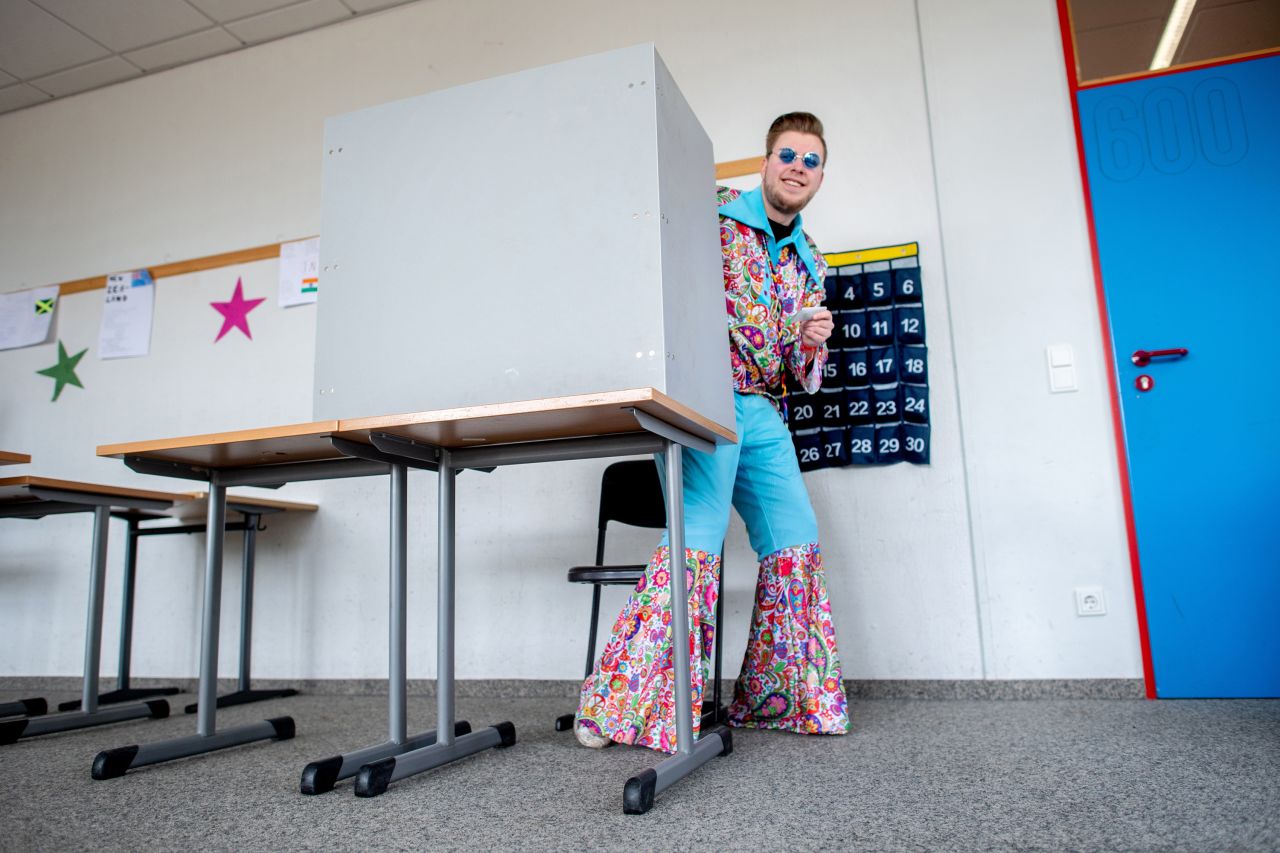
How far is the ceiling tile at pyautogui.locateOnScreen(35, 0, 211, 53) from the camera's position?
3.48 m

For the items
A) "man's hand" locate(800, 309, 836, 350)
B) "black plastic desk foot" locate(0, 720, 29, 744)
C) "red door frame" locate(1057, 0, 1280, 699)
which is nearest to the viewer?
"man's hand" locate(800, 309, 836, 350)

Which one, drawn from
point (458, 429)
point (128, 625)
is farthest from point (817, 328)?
point (128, 625)

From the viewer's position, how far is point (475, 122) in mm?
1885

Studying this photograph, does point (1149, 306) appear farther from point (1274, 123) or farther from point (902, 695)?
point (902, 695)

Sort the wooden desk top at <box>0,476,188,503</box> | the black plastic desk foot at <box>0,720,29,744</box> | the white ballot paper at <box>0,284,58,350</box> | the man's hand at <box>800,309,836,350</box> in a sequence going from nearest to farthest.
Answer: the man's hand at <box>800,309,836,350</box> → the black plastic desk foot at <box>0,720,29,744</box> → the wooden desk top at <box>0,476,188,503</box> → the white ballot paper at <box>0,284,58,350</box>

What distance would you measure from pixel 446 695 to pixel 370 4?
296 cm

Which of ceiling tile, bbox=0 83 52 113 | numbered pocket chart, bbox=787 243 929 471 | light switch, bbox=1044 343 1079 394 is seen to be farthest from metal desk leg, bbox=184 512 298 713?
light switch, bbox=1044 343 1079 394

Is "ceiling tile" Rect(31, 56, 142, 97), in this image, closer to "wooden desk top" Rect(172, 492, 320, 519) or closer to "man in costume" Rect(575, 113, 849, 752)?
"wooden desk top" Rect(172, 492, 320, 519)

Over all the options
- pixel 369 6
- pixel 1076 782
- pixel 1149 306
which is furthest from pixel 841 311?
pixel 369 6

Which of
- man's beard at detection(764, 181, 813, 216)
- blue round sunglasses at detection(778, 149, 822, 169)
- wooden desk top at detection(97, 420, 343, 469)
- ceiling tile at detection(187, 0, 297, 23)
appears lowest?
wooden desk top at detection(97, 420, 343, 469)

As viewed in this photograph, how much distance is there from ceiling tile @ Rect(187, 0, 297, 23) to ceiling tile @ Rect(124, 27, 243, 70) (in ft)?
0.33

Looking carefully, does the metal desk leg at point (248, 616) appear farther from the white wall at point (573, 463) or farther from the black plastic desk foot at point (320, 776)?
the black plastic desk foot at point (320, 776)

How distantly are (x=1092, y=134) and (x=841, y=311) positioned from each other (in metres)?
0.93

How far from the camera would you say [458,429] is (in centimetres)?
167
